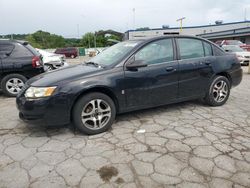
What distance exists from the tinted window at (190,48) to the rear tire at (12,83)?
4301 millimetres

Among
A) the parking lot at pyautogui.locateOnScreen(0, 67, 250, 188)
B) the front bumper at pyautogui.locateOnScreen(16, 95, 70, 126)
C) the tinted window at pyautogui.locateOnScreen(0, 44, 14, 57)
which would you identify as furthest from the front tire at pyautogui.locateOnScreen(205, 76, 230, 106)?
the tinted window at pyautogui.locateOnScreen(0, 44, 14, 57)

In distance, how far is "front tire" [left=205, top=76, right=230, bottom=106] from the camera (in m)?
4.96

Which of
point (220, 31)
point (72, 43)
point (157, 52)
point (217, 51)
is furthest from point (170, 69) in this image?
point (72, 43)

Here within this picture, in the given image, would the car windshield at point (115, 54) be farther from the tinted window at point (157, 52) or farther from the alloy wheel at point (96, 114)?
the alloy wheel at point (96, 114)

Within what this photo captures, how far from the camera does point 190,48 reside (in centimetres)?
470

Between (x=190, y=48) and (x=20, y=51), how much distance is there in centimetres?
450

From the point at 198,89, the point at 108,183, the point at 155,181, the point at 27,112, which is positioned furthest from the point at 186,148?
the point at 27,112

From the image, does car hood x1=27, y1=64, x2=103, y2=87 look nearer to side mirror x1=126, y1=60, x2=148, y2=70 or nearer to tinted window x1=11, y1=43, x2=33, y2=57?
side mirror x1=126, y1=60, x2=148, y2=70

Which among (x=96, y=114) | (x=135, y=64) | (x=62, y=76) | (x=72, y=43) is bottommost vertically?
(x=96, y=114)

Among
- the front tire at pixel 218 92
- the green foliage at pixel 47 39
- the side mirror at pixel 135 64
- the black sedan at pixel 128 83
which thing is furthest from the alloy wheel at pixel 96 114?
the green foliage at pixel 47 39

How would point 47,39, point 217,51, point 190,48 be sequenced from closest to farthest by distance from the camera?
point 190,48 < point 217,51 < point 47,39

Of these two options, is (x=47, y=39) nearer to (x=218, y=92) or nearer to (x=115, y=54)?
(x=115, y=54)

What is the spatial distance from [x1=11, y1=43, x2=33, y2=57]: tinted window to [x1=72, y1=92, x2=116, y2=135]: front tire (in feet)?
12.1

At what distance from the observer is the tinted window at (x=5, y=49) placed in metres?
6.31
